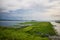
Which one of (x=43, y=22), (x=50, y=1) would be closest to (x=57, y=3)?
(x=50, y=1)

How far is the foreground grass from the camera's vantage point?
6.16 feet

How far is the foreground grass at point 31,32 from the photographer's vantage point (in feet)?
6.16

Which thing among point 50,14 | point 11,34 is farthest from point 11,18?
point 50,14

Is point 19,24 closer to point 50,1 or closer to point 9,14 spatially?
point 9,14

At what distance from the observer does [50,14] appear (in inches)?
74.9

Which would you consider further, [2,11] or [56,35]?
[2,11]

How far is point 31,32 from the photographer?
1.91 m

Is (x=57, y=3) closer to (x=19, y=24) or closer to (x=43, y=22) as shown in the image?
(x=43, y=22)

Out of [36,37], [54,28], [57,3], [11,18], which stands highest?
[57,3]

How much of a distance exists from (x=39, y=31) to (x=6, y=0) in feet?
2.24

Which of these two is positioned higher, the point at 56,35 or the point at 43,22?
the point at 43,22

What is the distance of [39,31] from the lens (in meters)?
1.90

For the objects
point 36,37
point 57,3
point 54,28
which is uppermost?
point 57,3

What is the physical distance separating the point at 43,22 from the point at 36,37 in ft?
0.79
